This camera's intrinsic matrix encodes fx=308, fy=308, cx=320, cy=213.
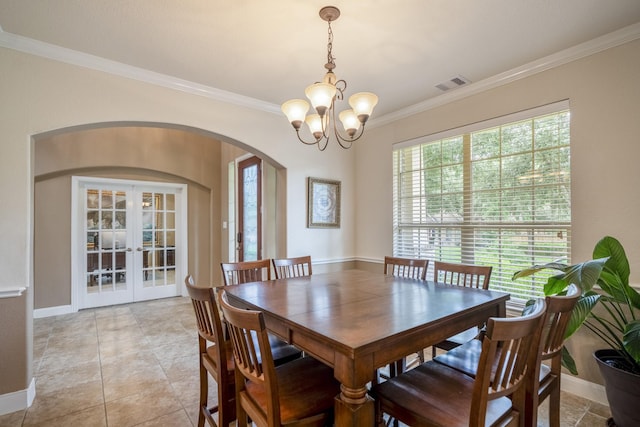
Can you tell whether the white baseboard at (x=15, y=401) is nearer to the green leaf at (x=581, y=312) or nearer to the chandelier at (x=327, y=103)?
the chandelier at (x=327, y=103)

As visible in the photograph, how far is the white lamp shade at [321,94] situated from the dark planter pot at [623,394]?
235cm

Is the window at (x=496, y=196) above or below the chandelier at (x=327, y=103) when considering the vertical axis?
below

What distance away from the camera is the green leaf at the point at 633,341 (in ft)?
5.36

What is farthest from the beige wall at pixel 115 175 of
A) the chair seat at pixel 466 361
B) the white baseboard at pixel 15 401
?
the chair seat at pixel 466 361

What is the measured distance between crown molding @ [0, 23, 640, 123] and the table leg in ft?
9.37

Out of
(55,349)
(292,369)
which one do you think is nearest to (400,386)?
(292,369)

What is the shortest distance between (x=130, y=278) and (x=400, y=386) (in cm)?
515

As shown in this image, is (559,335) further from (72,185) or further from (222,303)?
(72,185)

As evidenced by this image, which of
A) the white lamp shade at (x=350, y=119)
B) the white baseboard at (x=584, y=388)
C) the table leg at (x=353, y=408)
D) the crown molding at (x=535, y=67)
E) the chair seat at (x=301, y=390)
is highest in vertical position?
the crown molding at (x=535, y=67)

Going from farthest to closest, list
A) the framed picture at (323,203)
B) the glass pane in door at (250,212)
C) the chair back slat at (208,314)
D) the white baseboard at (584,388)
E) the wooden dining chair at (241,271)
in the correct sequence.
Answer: the glass pane in door at (250,212), the framed picture at (323,203), the wooden dining chair at (241,271), the white baseboard at (584,388), the chair back slat at (208,314)

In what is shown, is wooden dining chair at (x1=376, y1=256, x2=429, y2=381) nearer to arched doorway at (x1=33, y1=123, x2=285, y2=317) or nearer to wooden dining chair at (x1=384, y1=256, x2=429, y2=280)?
wooden dining chair at (x1=384, y1=256, x2=429, y2=280)

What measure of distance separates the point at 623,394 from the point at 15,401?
3955mm

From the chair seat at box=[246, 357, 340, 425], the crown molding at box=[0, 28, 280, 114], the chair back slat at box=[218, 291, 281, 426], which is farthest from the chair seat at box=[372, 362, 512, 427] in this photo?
the crown molding at box=[0, 28, 280, 114]

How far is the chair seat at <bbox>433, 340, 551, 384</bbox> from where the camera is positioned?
155 centimetres
